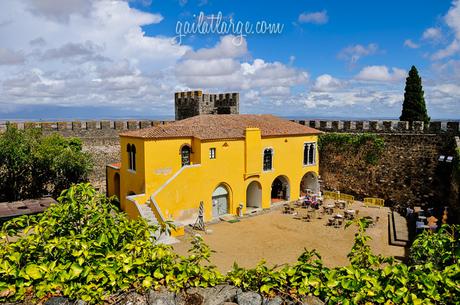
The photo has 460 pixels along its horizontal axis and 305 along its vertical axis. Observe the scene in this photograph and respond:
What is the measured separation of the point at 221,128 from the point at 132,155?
5.69 m

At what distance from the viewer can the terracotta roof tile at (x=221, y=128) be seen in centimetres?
2152

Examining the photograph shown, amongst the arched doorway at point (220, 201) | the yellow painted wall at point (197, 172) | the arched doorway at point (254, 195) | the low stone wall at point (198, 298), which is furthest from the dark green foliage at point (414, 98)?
the low stone wall at point (198, 298)

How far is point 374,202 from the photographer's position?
25.8m

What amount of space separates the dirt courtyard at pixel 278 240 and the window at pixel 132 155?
560 centimetres

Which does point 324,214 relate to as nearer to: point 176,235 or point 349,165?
point 349,165

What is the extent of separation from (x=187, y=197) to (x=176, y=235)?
2.50m

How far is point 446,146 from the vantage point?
2359 centimetres

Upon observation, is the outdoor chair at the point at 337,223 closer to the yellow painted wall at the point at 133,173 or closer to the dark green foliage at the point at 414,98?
the yellow painted wall at the point at 133,173

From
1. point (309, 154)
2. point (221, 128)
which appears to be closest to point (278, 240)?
point (221, 128)

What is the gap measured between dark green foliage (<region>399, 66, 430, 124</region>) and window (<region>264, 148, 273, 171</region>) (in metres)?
12.3

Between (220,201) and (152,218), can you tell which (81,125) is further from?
(220,201)

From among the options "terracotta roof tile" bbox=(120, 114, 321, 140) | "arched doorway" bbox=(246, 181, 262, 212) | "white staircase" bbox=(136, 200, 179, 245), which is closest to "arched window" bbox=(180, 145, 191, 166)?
"terracotta roof tile" bbox=(120, 114, 321, 140)

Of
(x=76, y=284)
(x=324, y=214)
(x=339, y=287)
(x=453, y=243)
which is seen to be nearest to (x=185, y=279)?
(x=76, y=284)

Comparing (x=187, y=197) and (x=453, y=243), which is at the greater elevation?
(x=453, y=243)
